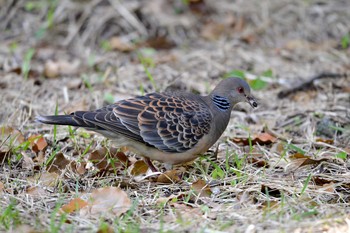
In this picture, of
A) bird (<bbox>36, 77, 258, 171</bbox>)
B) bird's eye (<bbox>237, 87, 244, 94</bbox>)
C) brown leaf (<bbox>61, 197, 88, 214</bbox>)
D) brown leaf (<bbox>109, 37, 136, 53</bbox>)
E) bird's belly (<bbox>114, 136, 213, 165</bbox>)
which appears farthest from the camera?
brown leaf (<bbox>109, 37, 136, 53</bbox>)

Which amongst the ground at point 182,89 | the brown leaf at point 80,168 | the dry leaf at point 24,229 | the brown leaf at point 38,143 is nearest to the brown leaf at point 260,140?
the ground at point 182,89

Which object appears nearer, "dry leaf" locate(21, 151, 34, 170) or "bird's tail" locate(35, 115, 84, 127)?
"bird's tail" locate(35, 115, 84, 127)

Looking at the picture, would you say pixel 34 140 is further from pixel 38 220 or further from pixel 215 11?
pixel 215 11

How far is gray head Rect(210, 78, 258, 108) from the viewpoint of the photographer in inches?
208

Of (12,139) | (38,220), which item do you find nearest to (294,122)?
(12,139)

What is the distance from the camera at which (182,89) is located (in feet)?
22.1

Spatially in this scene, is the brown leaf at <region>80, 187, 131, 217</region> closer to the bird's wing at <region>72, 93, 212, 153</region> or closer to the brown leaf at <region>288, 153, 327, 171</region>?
the bird's wing at <region>72, 93, 212, 153</region>

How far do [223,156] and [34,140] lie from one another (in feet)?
5.07

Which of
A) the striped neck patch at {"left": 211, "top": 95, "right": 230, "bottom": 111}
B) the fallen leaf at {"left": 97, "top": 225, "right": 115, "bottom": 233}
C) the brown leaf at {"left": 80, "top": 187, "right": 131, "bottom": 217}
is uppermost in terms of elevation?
the striped neck patch at {"left": 211, "top": 95, "right": 230, "bottom": 111}

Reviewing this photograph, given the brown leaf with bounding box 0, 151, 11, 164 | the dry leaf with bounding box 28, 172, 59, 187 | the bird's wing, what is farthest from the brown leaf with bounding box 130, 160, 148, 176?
the brown leaf with bounding box 0, 151, 11, 164

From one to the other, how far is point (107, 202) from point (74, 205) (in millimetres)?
215

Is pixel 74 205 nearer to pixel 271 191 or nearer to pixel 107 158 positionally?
pixel 107 158

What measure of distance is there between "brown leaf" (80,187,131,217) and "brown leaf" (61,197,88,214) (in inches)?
1.0

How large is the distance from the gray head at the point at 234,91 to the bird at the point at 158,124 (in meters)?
0.26
